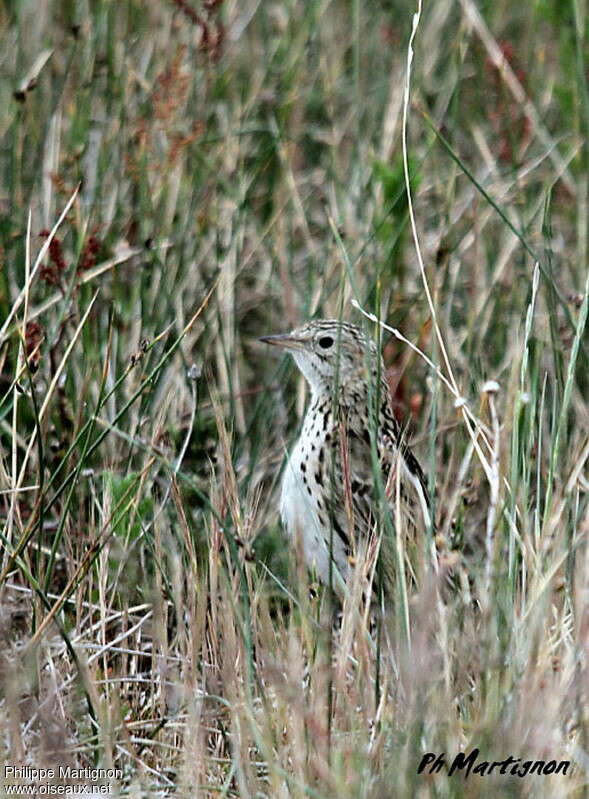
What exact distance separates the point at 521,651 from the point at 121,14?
3828mm

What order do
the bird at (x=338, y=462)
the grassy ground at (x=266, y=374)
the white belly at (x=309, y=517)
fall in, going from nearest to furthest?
the grassy ground at (x=266, y=374) → the bird at (x=338, y=462) → the white belly at (x=309, y=517)

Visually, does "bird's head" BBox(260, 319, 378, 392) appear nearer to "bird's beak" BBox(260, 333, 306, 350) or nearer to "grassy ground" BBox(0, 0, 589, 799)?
"bird's beak" BBox(260, 333, 306, 350)

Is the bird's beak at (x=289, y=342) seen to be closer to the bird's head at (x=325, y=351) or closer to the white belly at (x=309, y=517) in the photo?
the bird's head at (x=325, y=351)

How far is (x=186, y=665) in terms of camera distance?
9.73 feet

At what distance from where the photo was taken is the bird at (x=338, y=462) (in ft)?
12.5

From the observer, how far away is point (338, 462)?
4.02 meters

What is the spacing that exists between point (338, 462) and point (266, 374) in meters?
1.25

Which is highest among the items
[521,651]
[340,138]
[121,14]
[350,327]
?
[121,14]

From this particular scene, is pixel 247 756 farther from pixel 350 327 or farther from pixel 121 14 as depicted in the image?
pixel 121 14

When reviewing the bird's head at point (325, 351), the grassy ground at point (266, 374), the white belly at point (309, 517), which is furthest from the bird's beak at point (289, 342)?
the white belly at point (309, 517)

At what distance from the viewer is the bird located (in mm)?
3801

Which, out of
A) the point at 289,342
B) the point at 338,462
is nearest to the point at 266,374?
the point at 289,342

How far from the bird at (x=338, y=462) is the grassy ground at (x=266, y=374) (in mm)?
161

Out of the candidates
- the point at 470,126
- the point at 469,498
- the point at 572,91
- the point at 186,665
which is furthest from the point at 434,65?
the point at 186,665
